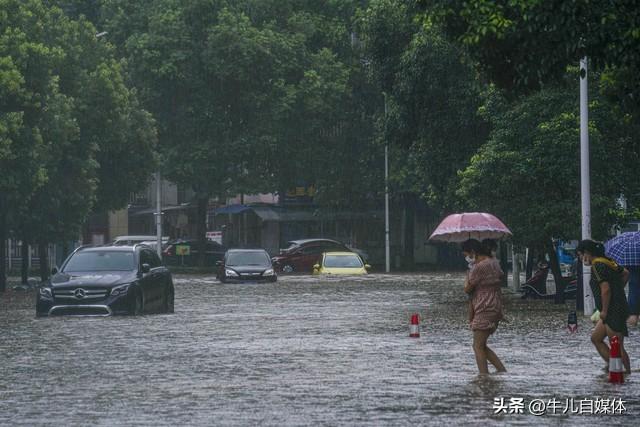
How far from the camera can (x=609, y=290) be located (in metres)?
17.5

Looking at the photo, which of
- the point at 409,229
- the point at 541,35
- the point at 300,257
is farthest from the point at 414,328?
the point at 409,229

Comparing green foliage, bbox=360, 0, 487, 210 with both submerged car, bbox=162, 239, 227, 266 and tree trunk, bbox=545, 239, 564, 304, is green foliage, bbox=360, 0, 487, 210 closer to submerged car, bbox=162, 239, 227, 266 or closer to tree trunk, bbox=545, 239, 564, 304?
tree trunk, bbox=545, 239, 564, 304

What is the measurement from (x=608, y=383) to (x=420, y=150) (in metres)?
30.4

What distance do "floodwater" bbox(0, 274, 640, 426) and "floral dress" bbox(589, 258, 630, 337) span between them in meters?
0.65

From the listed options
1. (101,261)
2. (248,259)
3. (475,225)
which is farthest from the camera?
(248,259)

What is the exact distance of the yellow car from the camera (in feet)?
208

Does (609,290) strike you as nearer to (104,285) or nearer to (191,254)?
(104,285)

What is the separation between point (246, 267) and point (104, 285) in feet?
80.0

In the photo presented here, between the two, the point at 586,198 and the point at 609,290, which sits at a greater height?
the point at 586,198

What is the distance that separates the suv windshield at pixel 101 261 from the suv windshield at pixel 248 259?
2288 centimetres

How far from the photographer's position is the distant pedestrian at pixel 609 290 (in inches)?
689

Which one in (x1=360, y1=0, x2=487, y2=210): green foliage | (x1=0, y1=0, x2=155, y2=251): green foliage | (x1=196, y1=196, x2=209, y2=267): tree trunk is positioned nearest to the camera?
(x1=360, y1=0, x2=487, y2=210): green foliage

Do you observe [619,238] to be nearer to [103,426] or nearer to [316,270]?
[103,426]

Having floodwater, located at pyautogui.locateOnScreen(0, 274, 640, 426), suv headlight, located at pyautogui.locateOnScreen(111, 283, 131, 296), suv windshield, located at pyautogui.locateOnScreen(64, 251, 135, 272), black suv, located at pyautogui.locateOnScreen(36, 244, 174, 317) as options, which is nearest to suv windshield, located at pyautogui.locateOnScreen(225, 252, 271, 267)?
floodwater, located at pyautogui.locateOnScreen(0, 274, 640, 426)
